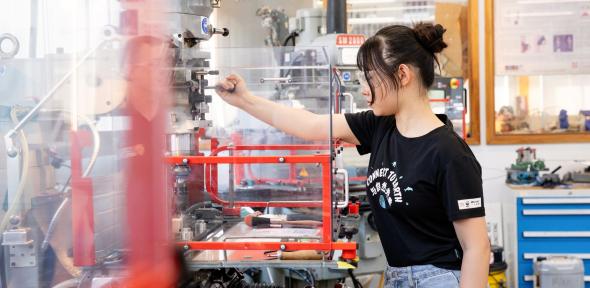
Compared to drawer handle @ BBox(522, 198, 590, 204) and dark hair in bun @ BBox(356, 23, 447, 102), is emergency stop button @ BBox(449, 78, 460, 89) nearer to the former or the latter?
drawer handle @ BBox(522, 198, 590, 204)

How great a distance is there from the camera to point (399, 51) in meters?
1.62

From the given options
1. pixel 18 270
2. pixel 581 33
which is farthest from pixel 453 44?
pixel 18 270

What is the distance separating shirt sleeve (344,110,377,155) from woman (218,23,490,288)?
68 mm

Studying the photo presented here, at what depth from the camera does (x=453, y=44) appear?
4.71 meters

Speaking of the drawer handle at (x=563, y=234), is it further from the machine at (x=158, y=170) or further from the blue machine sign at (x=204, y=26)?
the blue machine sign at (x=204, y=26)

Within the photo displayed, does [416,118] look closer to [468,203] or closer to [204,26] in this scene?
[468,203]

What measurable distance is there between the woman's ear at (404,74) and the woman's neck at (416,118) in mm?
52

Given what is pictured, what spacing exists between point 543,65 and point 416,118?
11.3 feet

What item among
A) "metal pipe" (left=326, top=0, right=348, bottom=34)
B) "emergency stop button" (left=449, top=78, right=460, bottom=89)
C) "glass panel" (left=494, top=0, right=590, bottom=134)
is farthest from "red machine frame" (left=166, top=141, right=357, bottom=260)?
"glass panel" (left=494, top=0, right=590, bottom=134)

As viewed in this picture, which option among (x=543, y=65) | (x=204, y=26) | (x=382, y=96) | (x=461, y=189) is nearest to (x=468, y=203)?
(x=461, y=189)

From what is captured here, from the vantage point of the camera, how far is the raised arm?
1.94 metres

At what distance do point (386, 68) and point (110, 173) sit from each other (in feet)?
3.30

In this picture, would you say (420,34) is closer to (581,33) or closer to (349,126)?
(349,126)

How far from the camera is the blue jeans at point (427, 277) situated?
62.1 inches
